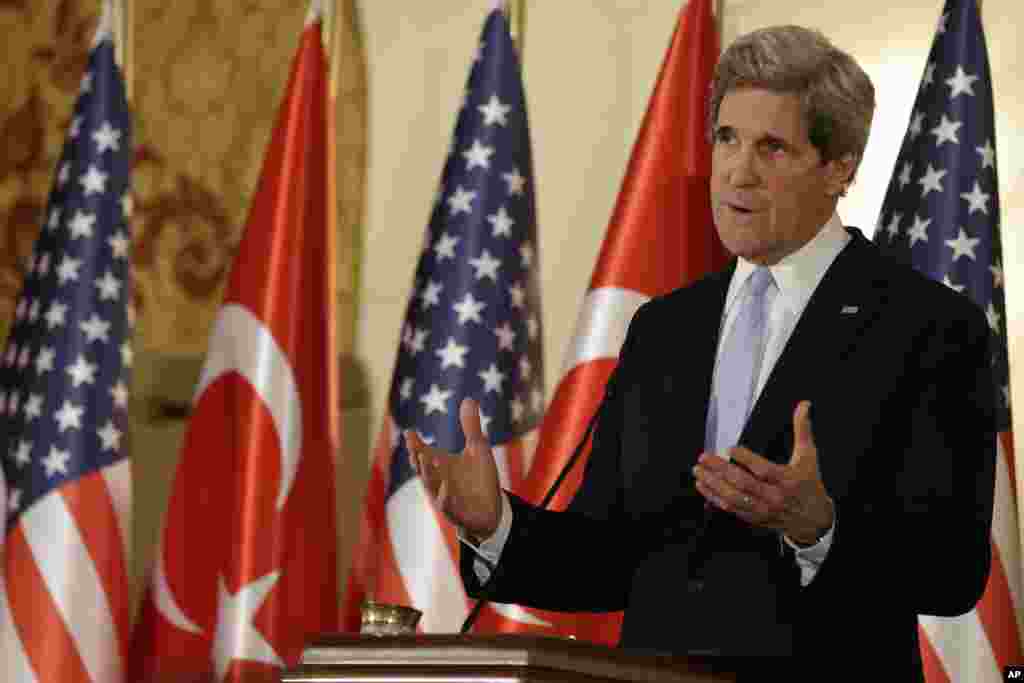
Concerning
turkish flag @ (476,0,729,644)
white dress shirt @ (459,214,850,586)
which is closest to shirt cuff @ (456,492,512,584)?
white dress shirt @ (459,214,850,586)

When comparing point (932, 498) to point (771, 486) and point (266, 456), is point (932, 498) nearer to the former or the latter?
point (771, 486)

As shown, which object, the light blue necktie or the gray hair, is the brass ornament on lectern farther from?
the gray hair

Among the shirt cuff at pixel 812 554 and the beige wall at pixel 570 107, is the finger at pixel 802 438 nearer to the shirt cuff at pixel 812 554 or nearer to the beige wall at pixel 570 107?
the shirt cuff at pixel 812 554

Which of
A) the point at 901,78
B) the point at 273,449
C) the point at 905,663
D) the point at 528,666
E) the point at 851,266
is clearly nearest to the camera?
the point at 528,666

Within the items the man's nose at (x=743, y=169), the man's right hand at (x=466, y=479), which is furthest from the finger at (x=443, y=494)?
the man's nose at (x=743, y=169)

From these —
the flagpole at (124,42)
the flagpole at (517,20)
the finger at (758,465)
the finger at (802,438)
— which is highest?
the flagpole at (517,20)

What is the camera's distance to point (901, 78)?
14.7 ft

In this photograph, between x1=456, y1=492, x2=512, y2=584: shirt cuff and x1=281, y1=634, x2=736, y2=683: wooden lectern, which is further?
x1=456, y1=492, x2=512, y2=584: shirt cuff

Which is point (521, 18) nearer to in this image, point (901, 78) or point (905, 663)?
point (901, 78)

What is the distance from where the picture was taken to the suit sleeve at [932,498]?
2127 millimetres

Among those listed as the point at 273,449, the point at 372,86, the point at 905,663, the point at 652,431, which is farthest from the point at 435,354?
the point at 905,663

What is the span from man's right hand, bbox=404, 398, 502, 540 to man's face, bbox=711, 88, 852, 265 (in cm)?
46

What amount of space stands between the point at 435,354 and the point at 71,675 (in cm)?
125

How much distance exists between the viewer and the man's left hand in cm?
195
